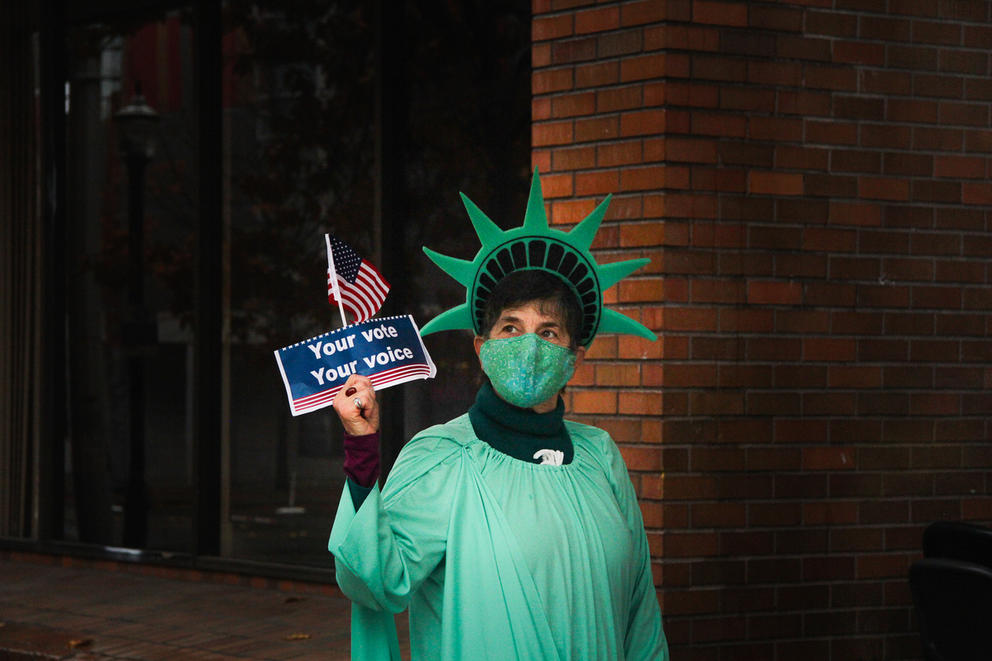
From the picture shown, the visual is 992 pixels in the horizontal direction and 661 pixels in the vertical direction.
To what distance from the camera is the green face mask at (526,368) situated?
340cm

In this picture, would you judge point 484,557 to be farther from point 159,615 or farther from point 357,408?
point 159,615

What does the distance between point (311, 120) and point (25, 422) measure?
2990mm

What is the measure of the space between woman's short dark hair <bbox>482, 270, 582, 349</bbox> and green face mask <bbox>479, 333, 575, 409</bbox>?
0.08m

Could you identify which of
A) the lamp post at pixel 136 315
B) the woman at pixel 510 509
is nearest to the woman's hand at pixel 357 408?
the woman at pixel 510 509

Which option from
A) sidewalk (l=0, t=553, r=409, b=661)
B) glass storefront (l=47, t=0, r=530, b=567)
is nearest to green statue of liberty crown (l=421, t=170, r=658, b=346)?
sidewalk (l=0, t=553, r=409, b=661)

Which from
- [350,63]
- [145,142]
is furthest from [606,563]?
[145,142]

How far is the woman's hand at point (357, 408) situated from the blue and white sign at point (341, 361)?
0.05m

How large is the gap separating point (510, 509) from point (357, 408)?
0.40 meters

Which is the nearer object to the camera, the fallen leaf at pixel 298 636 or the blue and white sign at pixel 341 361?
the blue and white sign at pixel 341 361

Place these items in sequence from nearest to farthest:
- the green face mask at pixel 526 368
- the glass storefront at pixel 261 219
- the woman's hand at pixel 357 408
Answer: the woman's hand at pixel 357 408
the green face mask at pixel 526 368
the glass storefront at pixel 261 219

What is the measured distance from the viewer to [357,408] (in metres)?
3.24

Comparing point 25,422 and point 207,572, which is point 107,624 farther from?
point 25,422

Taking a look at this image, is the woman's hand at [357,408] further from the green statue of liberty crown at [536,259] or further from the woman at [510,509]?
the green statue of liberty crown at [536,259]

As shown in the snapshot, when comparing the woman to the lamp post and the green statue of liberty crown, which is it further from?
the lamp post
